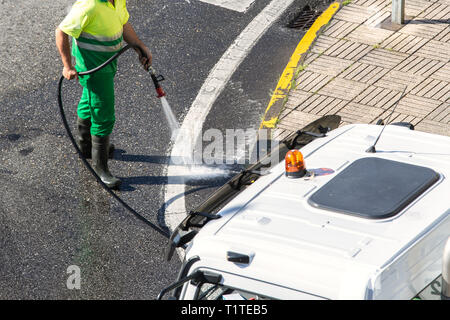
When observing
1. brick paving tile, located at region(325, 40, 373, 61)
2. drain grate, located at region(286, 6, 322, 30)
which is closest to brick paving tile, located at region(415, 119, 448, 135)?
brick paving tile, located at region(325, 40, 373, 61)

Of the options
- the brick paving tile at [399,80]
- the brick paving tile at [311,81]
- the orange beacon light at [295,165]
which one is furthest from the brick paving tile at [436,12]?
the orange beacon light at [295,165]

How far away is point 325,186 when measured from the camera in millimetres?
4340

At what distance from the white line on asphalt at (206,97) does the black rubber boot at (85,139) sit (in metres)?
0.68

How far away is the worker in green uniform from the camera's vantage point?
21.6ft

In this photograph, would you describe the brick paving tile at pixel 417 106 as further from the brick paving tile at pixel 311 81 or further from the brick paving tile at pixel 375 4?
the brick paving tile at pixel 375 4

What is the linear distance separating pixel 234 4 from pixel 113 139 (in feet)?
9.12

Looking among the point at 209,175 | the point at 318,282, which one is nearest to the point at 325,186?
the point at 318,282

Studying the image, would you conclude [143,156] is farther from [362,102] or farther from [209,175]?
[362,102]

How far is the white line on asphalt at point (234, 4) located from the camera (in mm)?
9586

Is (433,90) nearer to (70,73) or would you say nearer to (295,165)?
(70,73)

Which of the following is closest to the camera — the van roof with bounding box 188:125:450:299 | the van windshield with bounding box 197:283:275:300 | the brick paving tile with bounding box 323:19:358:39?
the van roof with bounding box 188:125:450:299

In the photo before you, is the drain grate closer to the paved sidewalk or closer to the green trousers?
the paved sidewalk

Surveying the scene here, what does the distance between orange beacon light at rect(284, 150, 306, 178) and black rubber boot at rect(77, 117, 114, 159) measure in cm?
326

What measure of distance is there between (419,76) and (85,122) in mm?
3320
